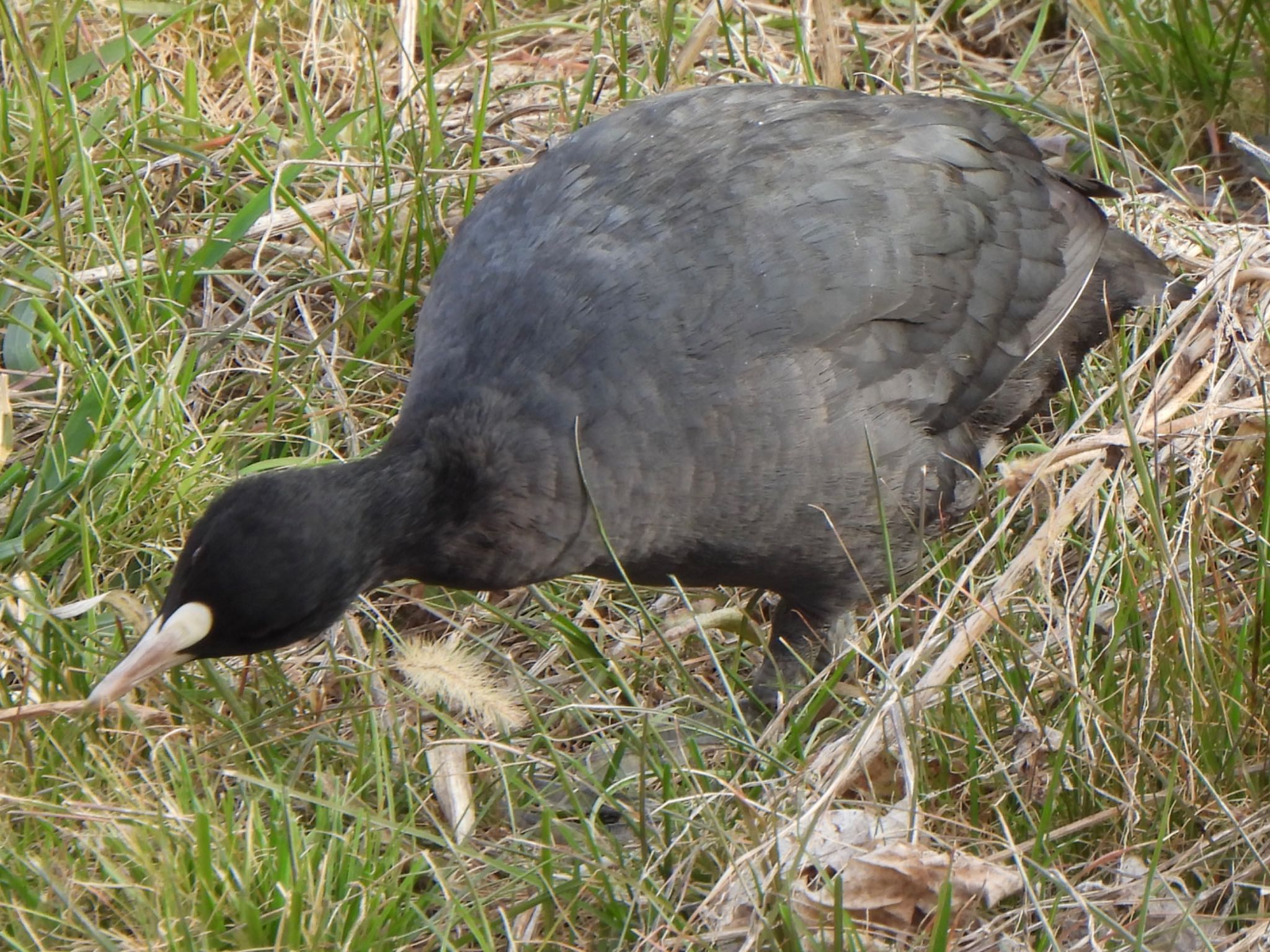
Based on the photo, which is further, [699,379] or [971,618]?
[699,379]

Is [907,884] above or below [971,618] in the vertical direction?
below

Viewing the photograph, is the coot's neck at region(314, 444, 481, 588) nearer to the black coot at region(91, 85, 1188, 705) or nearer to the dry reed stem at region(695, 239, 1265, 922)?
the black coot at region(91, 85, 1188, 705)

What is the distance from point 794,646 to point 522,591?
2.15ft

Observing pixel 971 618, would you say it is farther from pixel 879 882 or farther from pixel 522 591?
pixel 522 591

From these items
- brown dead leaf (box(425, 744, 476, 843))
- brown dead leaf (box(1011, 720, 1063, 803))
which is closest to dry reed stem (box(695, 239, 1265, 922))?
brown dead leaf (box(1011, 720, 1063, 803))

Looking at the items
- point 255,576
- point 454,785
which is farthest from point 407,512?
point 454,785

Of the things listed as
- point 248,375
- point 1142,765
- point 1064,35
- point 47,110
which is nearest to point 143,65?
point 47,110

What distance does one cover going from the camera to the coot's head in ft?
8.64

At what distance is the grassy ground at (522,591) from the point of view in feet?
8.34

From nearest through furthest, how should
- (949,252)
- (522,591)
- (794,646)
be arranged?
1. (949,252)
2. (794,646)
3. (522,591)

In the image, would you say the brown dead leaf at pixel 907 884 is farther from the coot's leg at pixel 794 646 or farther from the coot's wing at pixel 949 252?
the coot's wing at pixel 949 252

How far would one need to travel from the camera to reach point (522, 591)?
3754mm

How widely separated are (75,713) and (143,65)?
8.23ft

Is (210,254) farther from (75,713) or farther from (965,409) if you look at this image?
(965,409)
